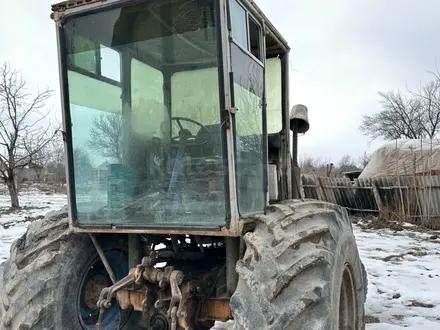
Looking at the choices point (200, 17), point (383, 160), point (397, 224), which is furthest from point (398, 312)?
point (383, 160)

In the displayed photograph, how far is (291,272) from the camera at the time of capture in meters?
2.06

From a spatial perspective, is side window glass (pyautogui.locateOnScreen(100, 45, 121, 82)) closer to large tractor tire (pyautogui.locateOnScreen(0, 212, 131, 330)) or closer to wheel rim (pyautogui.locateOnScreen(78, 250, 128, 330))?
large tractor tire (pyautogui.locateOnScreen(0, 212, 131, 330))

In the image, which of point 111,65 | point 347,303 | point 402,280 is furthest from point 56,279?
point 402,280

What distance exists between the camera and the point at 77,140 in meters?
2.96

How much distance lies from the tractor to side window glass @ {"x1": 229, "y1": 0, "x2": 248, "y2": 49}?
0.01 m

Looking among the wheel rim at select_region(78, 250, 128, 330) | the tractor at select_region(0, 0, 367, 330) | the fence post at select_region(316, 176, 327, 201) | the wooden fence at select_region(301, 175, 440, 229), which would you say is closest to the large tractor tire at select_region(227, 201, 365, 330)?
the tractor at select_region(0, 0, 367, 330)

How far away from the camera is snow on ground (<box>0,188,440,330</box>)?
4.60 metres

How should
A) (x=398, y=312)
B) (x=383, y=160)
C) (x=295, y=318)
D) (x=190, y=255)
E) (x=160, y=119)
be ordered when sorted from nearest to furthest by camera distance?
1. (x=295, y=318)
2. (x=160, y=119)
3. (x=190, y=255)
4. (x=398, y=312)
5. (x=383, y=160)

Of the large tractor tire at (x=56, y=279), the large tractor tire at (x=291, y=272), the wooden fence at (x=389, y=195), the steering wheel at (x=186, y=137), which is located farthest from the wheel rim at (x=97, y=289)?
the wooden fence at (x=389, y=195)

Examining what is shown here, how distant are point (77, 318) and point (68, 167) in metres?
1.01

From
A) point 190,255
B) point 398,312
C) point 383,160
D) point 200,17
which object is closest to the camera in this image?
point 200,17

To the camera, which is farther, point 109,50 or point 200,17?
point 109,50

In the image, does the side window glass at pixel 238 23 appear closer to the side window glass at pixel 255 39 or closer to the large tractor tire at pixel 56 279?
the side window glass at pixel 255 39

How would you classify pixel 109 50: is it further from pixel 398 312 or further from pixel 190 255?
pixel 398 312
